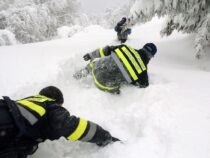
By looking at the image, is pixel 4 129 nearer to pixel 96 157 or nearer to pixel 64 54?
pixel 96 157

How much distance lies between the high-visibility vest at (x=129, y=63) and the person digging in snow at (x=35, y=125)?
1883 millimetres

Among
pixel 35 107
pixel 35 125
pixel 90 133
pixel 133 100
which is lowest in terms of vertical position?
pixel 133 100

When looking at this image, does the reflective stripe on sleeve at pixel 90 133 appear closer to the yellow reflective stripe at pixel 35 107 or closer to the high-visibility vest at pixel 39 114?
the high-visibility vest at pixel 39 114

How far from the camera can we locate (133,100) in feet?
17.6

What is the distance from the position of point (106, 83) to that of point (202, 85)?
5.22 feet

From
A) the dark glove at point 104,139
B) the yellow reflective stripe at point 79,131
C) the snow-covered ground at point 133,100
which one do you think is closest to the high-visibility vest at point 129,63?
the snow-covered ground at point 133,100

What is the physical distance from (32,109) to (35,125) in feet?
0.55

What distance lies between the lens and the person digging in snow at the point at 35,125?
3195 mm

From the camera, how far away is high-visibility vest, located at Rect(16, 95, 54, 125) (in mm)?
3320

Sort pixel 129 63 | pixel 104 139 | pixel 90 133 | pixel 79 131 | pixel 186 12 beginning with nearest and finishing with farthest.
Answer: pixel 79 131, pixel 90 133, pixel 104 139, pixel 129 63, pixel 186 12

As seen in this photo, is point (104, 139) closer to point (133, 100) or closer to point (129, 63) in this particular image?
point (133, 100)

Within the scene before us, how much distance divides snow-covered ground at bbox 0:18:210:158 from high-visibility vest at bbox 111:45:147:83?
254mm

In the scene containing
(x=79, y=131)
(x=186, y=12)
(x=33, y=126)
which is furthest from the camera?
(x=186, y=12)

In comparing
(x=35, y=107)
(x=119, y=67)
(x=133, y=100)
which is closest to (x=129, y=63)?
(x=119, y=67)
